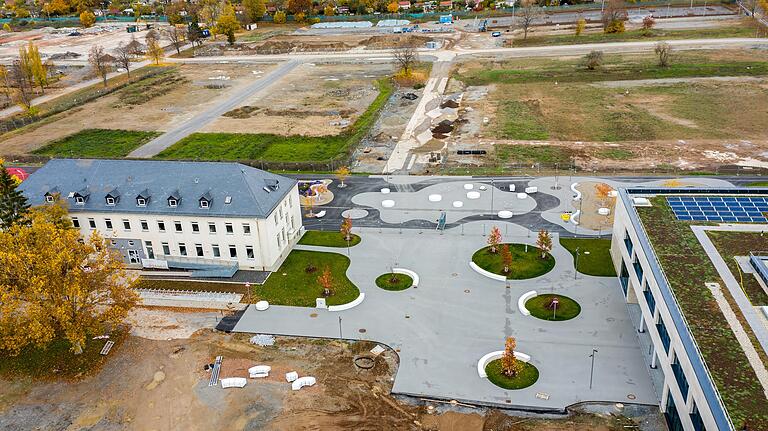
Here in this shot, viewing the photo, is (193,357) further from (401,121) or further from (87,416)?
(401,121)

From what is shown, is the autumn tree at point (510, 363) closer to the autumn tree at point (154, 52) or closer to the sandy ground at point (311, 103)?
the sandy ground at point (311, 103)

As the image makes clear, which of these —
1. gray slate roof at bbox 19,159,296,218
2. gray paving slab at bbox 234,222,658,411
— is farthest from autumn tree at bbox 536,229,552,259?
gray slate roof at bbox 19,159,296,218

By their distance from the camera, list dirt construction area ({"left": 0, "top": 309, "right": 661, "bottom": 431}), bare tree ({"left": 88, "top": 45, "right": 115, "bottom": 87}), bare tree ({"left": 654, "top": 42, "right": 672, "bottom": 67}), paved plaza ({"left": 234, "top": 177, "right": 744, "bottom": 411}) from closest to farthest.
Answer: dirt construction area ({"left": 0, "top": 309, "right": 661, "bottom": 431}) < paved plaza ({"left": 234, "top": 177, "right": 744, "bottom": 411}) < bare tree ({"left": 654, "top": 42, "right": 672, "bottom": 67}) < bare tree ({"left": 88, "top": 45, "right": 115, "bottom": 87})

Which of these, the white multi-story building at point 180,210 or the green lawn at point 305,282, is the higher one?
the white multi-story building at point 180,210

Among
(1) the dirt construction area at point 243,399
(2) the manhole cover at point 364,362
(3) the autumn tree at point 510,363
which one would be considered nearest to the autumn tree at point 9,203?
(1) the dirt construction area at point 243,399

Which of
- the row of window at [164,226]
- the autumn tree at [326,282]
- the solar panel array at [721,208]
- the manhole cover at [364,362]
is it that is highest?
the solar panel array at [721,208]

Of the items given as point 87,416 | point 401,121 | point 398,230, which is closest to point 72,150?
point 401,121

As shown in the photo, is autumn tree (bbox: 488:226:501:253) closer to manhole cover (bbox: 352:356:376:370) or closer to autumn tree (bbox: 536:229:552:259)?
autumn tree (bbox: 536:229:552:259)
